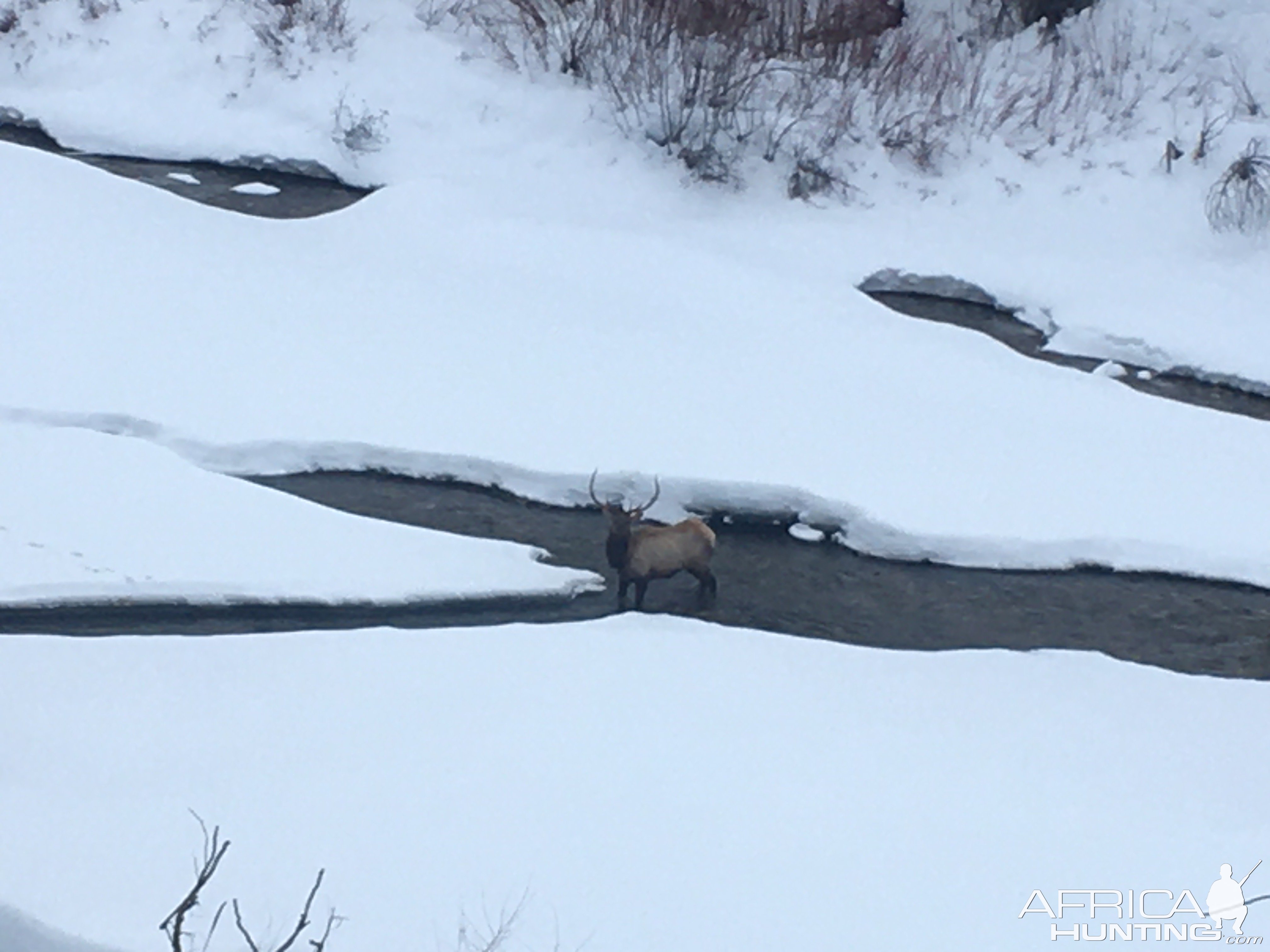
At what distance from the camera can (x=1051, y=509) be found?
340 inches

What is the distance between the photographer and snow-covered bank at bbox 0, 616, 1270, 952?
190 inches

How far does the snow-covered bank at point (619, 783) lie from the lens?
4.83m

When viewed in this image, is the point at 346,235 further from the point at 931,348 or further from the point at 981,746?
the point at 981,746

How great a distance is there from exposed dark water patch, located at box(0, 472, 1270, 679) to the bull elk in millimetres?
215

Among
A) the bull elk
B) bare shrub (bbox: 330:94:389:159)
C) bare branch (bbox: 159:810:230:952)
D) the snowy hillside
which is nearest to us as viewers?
bare branch (bbox: 159:810:230:952)

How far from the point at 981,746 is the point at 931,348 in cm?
509

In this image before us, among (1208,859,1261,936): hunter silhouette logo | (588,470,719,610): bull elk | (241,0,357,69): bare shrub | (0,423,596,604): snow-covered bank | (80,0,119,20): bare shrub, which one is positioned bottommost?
(0,423,596,604): snow-covered bank

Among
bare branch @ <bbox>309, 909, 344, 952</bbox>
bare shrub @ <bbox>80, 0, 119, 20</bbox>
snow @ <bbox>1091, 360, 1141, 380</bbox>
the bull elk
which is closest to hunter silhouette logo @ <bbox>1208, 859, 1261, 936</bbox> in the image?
bare branch @ <bbox>309, 909, 344, 952</bbox>

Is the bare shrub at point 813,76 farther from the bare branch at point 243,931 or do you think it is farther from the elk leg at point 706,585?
the bare branch at point 243,931

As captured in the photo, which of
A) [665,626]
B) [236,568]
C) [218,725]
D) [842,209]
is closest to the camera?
[218,725]

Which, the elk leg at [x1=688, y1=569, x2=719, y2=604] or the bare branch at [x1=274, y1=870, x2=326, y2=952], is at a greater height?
the bare branch at [x1=274, y1=870, x2=326, y2=952]

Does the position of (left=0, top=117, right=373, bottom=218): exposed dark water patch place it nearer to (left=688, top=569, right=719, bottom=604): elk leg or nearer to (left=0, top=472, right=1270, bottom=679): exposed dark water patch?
(left=0, top=472, right=1270, bottom=679): exposed dark water patch

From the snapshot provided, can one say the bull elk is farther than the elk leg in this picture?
No

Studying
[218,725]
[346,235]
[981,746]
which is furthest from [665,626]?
[346,235]
